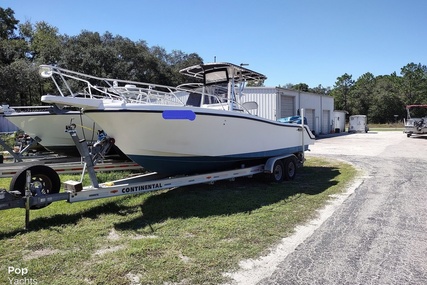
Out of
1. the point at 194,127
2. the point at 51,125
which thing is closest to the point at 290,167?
the point at 194,127

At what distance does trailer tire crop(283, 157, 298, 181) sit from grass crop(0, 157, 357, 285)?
1005 millimetres

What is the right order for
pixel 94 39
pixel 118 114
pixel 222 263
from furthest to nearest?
pixel 94 39 → pixel 118 114 → pixel 222 263

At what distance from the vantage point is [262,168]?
779cm

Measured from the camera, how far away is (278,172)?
8.07m

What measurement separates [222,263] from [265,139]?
14.6ft

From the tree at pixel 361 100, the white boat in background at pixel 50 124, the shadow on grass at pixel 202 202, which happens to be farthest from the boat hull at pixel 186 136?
the tree at pixel 361 100

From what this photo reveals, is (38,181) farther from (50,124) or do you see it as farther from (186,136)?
(50,124)

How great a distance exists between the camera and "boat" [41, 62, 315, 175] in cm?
536

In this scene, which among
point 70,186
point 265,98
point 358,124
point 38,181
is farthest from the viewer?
point 358,124

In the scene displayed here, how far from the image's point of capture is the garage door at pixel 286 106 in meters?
25.2

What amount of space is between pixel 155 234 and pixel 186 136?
78.5 inches

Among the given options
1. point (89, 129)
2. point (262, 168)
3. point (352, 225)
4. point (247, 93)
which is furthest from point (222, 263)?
point (247, 93)

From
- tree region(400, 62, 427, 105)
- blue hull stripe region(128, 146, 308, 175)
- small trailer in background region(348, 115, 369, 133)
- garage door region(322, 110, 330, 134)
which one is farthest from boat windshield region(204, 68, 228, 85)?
tree region(400, 62, 427, 105)

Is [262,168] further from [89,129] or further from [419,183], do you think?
[89,129]
